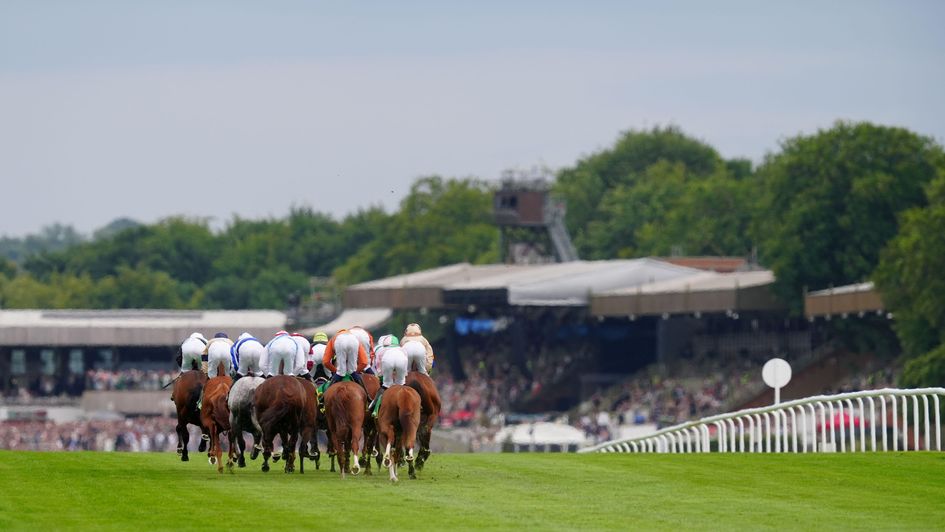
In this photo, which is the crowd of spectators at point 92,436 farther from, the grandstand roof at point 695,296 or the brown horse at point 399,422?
the brown horse at point 399,422

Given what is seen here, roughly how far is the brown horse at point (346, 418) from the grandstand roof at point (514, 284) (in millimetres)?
63717

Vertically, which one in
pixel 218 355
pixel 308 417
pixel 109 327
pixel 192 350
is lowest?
pixel 308 417

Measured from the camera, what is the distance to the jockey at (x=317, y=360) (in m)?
32.1

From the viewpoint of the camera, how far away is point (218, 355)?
1244 inches

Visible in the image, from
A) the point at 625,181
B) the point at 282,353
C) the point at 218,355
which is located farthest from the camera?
the point at 625,181

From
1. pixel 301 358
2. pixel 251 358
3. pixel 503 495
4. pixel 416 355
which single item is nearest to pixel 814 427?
pixel 416 355

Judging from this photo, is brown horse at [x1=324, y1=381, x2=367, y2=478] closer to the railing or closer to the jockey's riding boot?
the jockey's riding boot

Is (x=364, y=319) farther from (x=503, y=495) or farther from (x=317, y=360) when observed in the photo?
(x=503, y=495)

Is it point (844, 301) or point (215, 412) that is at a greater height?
point (844, 301)

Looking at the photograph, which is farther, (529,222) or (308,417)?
(529,222)

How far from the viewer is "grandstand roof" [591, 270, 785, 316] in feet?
287

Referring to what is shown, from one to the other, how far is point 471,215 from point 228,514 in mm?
120869

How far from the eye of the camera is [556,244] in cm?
11344

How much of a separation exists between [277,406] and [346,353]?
1104 mm
